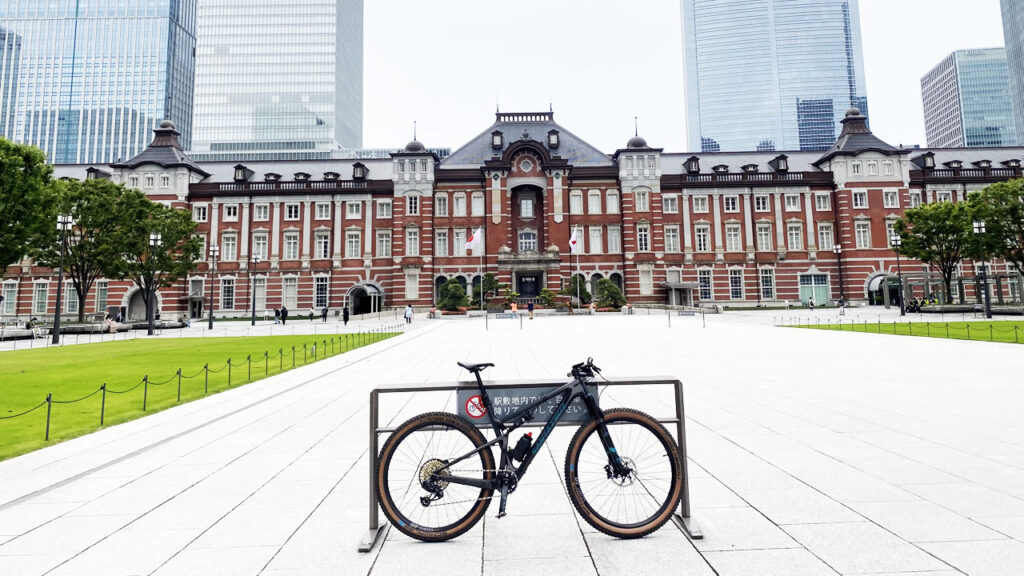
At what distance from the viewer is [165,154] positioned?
4834cm

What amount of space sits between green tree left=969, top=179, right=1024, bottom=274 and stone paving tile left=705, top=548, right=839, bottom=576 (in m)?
43.5

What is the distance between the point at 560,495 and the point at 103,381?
12133 millimetres

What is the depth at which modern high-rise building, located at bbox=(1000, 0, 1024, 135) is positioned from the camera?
91.4 meters

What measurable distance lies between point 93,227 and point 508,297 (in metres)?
31.9

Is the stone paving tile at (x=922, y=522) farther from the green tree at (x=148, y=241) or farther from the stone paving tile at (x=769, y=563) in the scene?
the green tree at (x=148, y=241)

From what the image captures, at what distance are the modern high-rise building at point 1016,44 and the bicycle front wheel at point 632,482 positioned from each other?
456 ft

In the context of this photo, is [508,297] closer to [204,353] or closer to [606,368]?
[204,353]

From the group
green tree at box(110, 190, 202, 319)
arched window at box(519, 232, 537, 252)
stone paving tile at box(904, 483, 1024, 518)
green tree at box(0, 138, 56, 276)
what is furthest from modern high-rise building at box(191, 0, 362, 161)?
stone paving tile at box(904, 483, 1024, 518)

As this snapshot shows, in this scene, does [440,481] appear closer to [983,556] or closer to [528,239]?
[983,556]

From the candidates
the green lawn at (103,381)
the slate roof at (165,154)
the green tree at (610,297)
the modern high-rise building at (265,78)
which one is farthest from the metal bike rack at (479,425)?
the modern high-rise building at (265,78)

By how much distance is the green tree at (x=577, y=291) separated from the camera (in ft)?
148

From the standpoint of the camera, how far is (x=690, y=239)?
161 ft

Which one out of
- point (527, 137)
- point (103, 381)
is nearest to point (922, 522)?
point (103, 381)

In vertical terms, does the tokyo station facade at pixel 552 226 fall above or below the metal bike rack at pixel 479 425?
above
